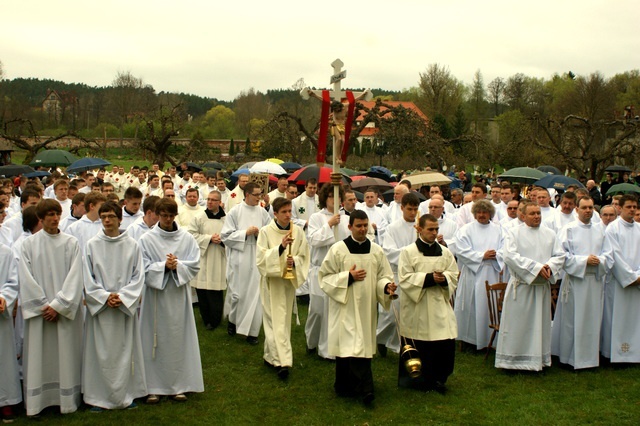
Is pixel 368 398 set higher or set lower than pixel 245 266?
lower

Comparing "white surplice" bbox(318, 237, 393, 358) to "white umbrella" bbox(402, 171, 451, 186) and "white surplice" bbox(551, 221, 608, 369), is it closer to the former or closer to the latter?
"white surplice" bbox(551, 221, 608, 369)

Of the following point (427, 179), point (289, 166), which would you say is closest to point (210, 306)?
point (427, 179)

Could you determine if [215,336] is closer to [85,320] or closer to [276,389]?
[276,389]

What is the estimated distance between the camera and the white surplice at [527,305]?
332 inches

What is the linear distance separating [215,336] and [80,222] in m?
2.77

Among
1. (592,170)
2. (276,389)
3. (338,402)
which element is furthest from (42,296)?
(592,170)

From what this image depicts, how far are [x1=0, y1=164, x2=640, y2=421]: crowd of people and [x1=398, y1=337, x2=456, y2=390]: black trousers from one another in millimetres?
16

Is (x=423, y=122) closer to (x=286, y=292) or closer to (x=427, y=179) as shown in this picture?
(x=427, y=179)

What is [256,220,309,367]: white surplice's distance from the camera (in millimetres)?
8180

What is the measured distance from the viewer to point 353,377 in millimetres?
7449

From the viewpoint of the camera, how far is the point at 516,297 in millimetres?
8516

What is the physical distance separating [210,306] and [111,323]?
3.92m

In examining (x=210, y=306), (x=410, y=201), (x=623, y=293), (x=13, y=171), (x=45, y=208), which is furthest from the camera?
(x=13, y=171)

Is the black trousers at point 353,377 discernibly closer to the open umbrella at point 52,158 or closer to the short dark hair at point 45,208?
the short dark hair at point 45,208
